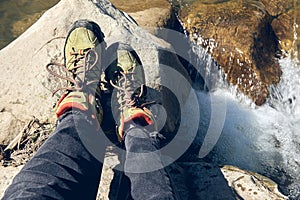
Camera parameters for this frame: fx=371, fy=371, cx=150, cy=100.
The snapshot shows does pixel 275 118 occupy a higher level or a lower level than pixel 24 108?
lower

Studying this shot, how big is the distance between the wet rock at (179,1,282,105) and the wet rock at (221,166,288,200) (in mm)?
2682

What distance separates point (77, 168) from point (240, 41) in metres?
4.23

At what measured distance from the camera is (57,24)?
4.75 metres

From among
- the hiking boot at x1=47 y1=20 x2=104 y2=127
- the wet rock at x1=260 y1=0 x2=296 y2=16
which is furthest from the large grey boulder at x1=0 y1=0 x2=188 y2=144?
the wet rock at x1=260 y1=0 x2=296 y2=16

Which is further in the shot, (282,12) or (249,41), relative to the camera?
(282,12)

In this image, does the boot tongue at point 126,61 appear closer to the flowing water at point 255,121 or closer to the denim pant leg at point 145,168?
the denim pant leg at point 145,168

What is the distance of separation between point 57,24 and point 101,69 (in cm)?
114

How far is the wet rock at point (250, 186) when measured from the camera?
11.1 ft

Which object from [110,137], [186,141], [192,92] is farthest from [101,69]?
[192,92]

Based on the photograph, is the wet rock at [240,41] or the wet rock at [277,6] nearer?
the wet rock at [240,41]

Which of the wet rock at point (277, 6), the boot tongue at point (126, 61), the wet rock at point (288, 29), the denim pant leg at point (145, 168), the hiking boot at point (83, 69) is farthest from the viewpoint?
the wet rock at point (277, 6)

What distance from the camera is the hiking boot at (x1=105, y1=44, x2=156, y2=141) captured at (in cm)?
338

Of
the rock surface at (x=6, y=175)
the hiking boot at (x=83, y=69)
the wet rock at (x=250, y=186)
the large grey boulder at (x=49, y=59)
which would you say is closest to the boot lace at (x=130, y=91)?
the hiking boot at (x=83, y=69)

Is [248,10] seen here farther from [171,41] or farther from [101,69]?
[101,69]
